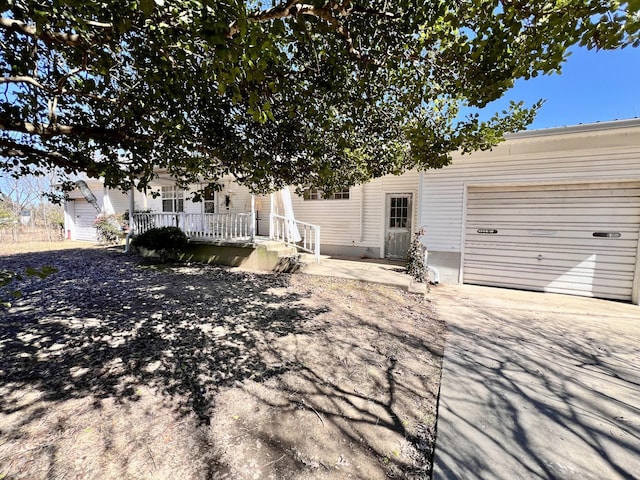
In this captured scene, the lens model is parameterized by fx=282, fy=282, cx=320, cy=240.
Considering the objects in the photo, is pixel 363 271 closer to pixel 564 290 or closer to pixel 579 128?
pixel 564 290

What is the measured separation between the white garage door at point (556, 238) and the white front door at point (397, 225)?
2650mm

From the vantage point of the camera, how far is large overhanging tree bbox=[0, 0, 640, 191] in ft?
6.00

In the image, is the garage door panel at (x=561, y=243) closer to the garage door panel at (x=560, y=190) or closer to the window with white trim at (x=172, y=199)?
the garage door panel at (x=560, y=190)

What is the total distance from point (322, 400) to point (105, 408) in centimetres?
176

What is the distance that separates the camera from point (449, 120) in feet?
16.8

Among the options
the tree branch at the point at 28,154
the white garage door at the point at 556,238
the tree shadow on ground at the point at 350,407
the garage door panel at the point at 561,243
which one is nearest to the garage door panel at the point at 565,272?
the white garage door at the point at 556,238

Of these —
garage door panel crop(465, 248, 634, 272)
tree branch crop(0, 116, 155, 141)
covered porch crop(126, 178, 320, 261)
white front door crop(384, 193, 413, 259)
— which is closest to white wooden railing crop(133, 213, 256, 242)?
covered porch crop(126, 178, 320, 261)

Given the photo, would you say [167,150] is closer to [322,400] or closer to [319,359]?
[319,359]

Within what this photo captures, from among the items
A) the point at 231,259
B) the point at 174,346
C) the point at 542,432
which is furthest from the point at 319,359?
the point at 231,259

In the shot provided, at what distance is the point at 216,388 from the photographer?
8.50 feet

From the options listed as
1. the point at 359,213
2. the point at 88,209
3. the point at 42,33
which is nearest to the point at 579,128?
the point at 359,213

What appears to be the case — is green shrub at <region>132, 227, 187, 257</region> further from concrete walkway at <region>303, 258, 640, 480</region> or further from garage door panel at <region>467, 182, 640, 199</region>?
garage door panel at <region>467, 182, 640, 199</region>

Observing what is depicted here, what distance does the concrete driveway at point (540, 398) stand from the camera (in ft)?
6.11

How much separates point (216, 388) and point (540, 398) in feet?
9.70
